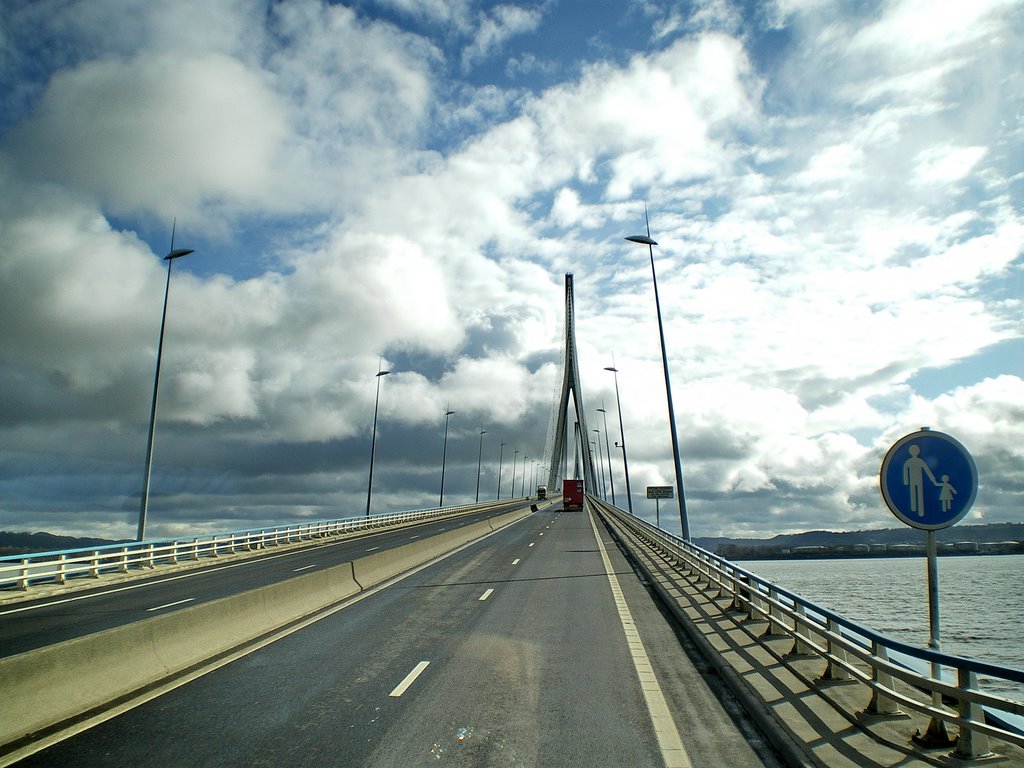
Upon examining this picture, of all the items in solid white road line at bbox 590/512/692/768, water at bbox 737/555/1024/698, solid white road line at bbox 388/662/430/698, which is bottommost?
water at bbox 737/555/1024/698

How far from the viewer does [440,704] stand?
8.23 metres

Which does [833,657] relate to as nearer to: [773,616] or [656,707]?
[656,707]

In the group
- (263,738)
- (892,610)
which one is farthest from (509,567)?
(263,738)

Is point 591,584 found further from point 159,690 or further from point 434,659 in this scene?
point 159,690

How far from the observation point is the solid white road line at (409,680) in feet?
28.9

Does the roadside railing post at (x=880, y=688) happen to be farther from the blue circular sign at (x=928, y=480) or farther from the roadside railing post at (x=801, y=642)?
the roadside railing post at (x=801, y=642)

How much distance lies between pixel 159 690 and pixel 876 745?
8182mm

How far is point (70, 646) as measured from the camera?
812 centimetres

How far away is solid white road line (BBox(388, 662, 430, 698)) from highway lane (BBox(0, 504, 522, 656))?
24.7 feet

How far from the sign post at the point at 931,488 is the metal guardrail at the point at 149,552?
22184mm

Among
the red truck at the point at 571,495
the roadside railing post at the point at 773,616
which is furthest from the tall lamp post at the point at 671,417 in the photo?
the red truck at the point at 571,495

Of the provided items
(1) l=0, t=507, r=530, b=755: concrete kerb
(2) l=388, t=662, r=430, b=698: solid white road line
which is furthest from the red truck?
(2) l=388, t=662, r=430, b=698: solid white road line

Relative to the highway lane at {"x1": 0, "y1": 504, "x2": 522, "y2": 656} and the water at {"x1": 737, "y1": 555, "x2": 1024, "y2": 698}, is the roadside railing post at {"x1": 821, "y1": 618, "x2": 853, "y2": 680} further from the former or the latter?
the highway lane at {"x1": 0, "y1": 504, "x2": 522, "y2": 656}

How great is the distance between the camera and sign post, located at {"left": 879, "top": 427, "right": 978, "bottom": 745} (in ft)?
19.3
